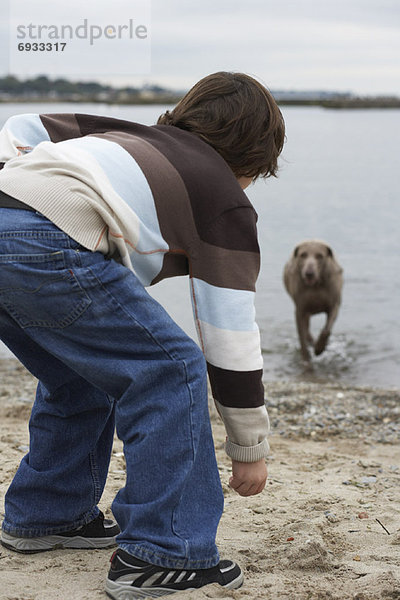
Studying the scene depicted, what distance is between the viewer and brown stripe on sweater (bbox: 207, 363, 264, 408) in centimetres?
247

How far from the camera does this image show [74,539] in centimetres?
299

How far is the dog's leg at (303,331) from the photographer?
8727mm

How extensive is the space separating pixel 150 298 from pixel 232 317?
0.85 feet

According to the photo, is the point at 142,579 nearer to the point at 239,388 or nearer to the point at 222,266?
the point at 239,388

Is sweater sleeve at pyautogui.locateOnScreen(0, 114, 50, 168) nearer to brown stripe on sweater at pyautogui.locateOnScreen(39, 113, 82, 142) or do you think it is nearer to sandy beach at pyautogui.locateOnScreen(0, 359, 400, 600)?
brown stripe on sweater at pyautogui.locateOnScreen(39, 113, 82, 142)

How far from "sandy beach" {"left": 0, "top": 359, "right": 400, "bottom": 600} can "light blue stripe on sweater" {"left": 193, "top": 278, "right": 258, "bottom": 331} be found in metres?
0.86

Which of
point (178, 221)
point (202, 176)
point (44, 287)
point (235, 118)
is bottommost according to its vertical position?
point (44, 287)

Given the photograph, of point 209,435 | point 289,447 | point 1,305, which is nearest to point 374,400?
point 289,447

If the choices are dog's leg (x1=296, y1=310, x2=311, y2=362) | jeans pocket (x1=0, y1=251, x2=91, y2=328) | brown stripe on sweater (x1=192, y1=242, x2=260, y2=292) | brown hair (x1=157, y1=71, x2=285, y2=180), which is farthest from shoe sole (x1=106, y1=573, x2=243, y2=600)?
dog's leg (x1=296, y1=310, x2=311, y2=362)

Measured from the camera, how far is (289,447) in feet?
16.0

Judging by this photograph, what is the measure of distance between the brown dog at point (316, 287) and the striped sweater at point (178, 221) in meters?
6.43

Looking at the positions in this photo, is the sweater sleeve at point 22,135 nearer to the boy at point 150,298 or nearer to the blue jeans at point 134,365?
the boy at point 150,298

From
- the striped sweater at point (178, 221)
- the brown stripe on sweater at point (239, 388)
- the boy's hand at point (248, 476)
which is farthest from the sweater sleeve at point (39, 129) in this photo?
the boy's hand at point (248, 476)

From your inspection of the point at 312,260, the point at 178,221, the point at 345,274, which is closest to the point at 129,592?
the point at 178,221
